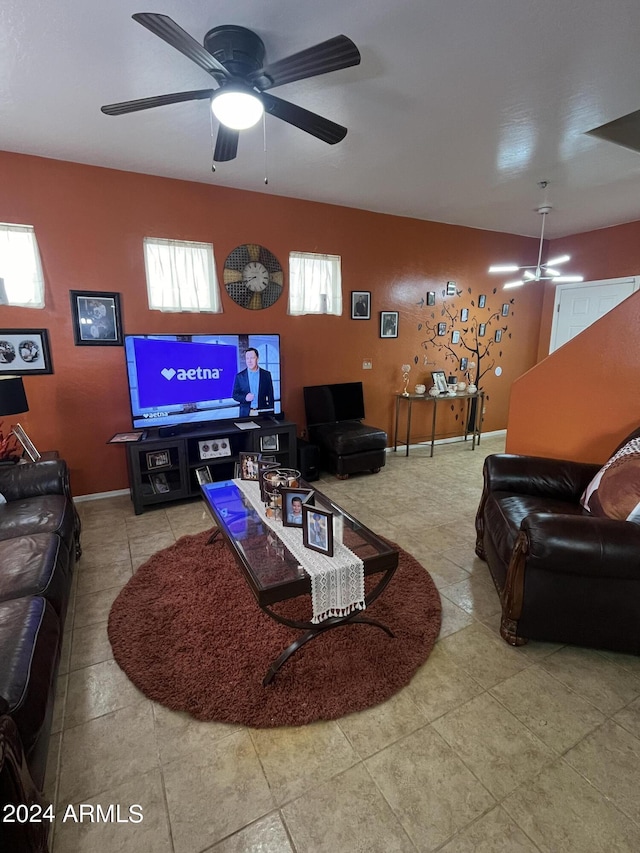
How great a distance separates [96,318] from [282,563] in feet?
9.36

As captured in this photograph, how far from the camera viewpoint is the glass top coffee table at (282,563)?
164 cm

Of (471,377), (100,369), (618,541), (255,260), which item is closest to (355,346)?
(255,260)

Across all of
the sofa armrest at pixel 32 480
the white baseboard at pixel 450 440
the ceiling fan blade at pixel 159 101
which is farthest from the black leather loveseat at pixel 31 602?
the white baseboard at pixel 450 440

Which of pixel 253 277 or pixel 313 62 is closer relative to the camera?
pixel 313 62

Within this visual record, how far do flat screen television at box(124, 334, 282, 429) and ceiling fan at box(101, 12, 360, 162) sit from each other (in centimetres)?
187

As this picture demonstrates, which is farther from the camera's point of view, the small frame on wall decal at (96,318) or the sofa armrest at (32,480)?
the small frame on wall decal at (96,318)

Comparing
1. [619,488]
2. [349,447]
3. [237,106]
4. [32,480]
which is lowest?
[349,447]

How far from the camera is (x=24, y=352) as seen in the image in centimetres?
326

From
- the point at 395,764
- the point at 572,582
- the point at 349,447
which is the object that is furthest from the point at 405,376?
the point at 395,764

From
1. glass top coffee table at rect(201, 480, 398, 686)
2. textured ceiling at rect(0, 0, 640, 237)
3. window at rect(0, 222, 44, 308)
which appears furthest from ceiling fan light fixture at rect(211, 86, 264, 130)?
window at rect(0, 222, 44, 308)

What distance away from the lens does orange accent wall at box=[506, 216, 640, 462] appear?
2730mm

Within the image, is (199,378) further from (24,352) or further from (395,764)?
(395,764)

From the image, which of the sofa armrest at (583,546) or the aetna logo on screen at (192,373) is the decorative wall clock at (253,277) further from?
the sofa armrest at (583,546)

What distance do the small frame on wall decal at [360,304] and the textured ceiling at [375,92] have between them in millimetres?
1048
